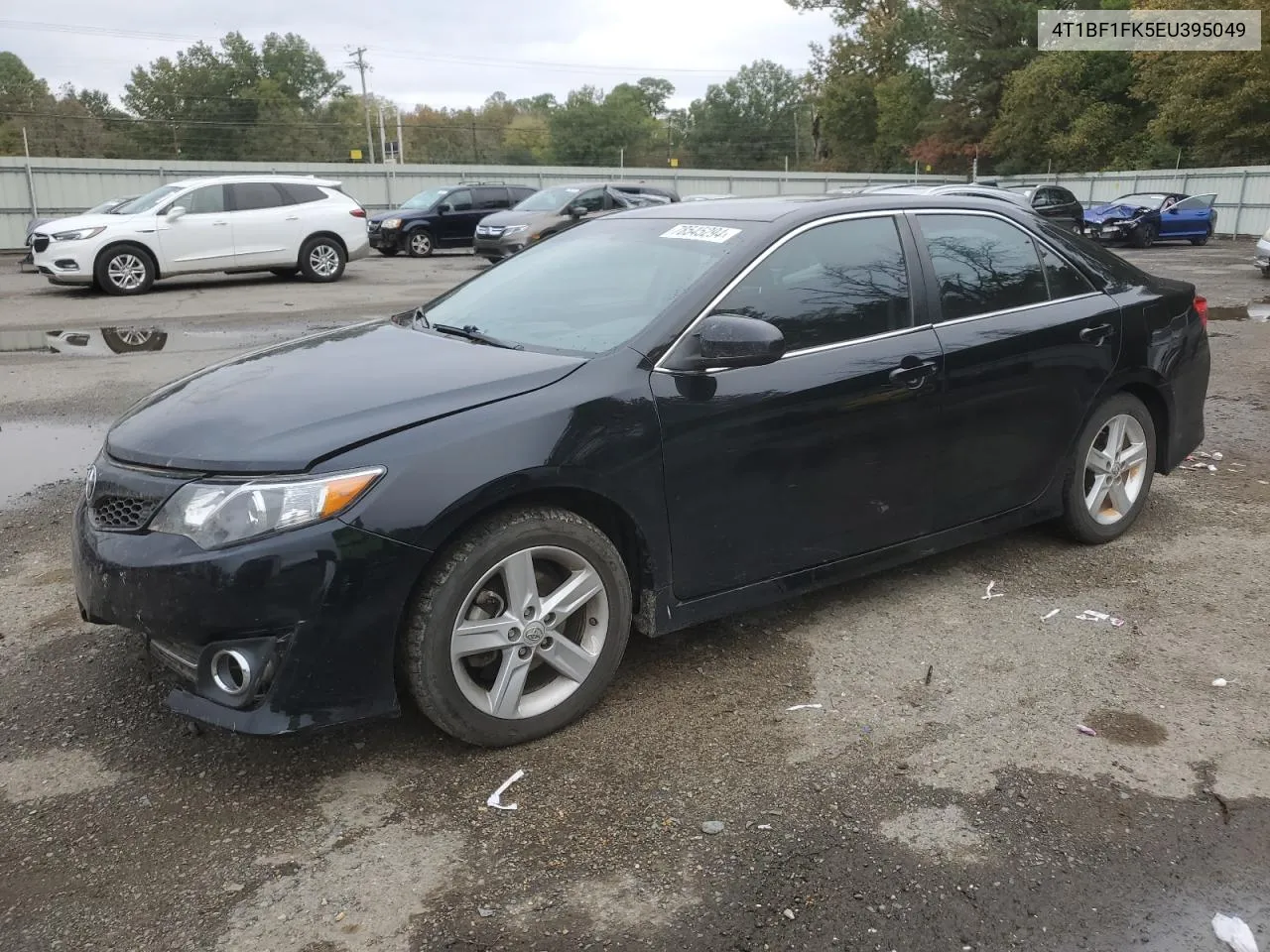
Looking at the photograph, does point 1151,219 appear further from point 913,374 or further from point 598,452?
point 598,452

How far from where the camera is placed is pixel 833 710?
3410 millimetres

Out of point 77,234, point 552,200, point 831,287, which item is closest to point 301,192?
point 77,234

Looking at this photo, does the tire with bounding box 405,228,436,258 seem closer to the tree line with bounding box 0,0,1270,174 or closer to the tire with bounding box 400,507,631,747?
the tire with bounding box 400,507,631,747

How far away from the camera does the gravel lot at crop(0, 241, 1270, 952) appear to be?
96.0 inches

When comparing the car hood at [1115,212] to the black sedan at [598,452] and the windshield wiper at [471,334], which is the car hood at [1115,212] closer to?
the black sedan at [598,452]

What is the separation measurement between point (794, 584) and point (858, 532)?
0.34 metres

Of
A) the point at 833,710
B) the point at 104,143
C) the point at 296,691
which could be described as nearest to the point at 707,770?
the point at 833,710

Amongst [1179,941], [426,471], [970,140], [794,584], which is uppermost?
[970,140]

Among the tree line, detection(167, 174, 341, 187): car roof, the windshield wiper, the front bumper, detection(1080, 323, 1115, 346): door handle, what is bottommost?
the front bumper

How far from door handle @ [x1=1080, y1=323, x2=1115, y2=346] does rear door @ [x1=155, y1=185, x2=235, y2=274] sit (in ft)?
47.9

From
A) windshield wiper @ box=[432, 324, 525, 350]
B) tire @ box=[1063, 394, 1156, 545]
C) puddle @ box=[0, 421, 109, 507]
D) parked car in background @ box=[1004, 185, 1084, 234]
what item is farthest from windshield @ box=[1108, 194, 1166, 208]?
windshield wiper @ box=[432, 324, 525, 350]

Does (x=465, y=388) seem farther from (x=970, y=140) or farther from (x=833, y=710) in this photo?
(x=970, y=140)

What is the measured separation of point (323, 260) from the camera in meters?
17.7

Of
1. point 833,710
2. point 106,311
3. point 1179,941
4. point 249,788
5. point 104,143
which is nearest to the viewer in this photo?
point 1179,941
